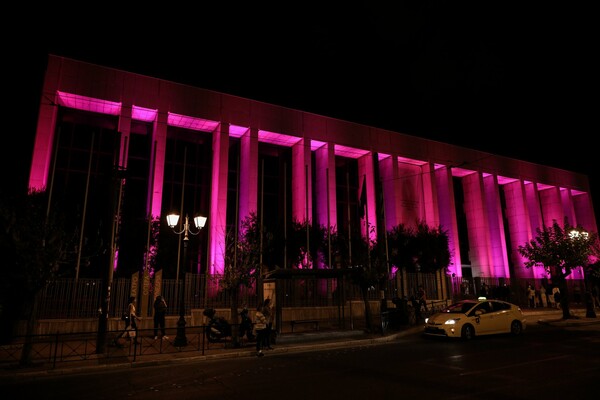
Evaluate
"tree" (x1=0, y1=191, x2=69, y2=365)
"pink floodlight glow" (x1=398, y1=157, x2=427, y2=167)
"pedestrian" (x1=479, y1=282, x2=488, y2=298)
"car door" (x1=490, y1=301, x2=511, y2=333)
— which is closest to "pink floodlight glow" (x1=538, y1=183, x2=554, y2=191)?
"pink floodlight glow" (x1=398, y1=157, x2=427, y2=167)

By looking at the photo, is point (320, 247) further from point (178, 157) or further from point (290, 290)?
point (178, 157)

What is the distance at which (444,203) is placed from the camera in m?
39.9

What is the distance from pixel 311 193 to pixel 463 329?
66.4 feet

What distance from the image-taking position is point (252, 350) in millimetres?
13406

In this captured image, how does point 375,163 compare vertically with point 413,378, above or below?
above

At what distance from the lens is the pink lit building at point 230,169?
82.5 ft

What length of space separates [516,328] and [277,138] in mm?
22466

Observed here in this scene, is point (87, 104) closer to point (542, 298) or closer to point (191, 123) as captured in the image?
point (191, 123)

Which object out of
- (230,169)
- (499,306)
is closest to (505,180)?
(230,169)

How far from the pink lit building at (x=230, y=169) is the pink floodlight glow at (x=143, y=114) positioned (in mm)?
89

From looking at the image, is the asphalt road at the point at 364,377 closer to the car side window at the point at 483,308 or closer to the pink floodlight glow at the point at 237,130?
the car side window at the point at 483,308

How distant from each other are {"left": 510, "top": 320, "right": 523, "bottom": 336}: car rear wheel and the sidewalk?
3841 millimetres

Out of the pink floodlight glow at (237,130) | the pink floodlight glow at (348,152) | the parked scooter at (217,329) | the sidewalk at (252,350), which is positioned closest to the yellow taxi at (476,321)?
the sidewalk at (252,350)

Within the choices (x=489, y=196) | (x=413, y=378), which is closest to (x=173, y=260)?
(x=413, y=378)
